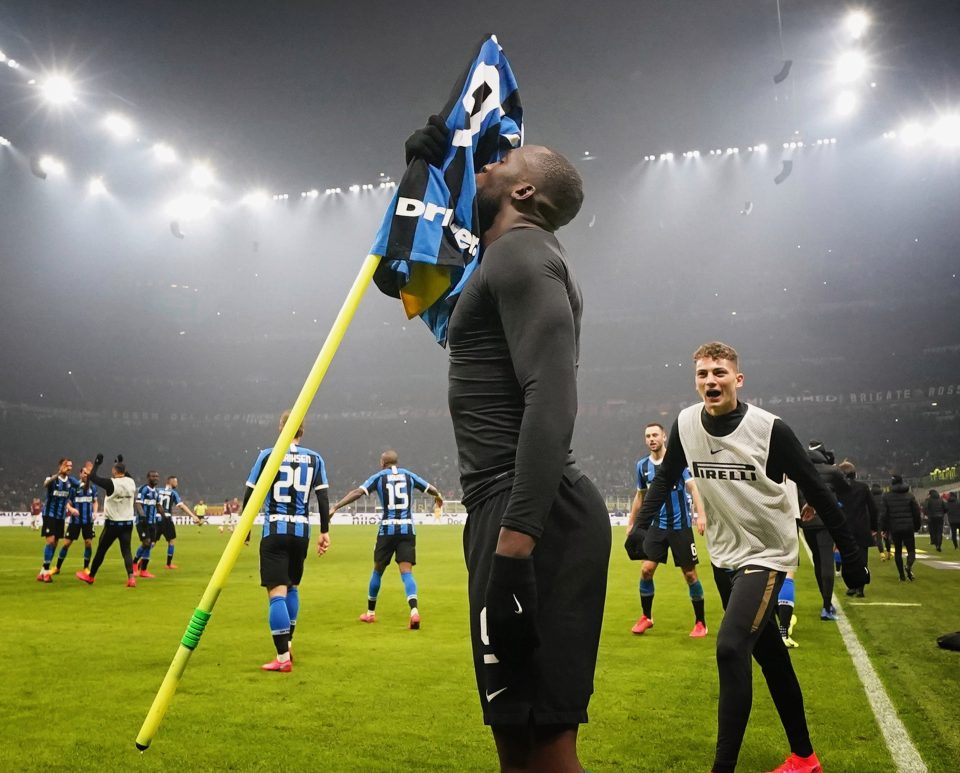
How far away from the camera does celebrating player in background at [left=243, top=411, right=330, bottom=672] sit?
6.89 meters

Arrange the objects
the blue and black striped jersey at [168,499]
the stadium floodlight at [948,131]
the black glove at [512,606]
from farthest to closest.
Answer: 1. the stadium floodlight at [948,131]
2. the blue and black striped jersey at [168,499]
3. the black glove at [512,606]

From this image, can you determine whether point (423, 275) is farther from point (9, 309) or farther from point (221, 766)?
point (9, 309)

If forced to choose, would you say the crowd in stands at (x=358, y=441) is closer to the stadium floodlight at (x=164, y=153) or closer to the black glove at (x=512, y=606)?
the stadium floodlight at (x=164, y=153)

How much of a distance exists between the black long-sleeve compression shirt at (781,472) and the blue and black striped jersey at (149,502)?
12764 mm

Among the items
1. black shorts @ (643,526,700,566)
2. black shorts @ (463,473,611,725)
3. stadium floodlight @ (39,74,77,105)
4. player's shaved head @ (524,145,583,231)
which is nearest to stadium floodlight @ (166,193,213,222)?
stadium floodlight @ (39,74,77,105)

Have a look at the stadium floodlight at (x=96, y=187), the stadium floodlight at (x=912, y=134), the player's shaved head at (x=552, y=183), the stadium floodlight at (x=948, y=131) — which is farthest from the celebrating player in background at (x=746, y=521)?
the stadium floodlight at (x=96, y=187)

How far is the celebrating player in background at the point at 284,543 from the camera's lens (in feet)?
22.6

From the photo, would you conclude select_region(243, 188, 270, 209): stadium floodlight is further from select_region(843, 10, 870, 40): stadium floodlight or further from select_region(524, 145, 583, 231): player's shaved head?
select_region(524, 145, 583, 231): player's shaved head

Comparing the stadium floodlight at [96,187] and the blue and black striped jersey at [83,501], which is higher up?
the stadium floodlight at [96,187]

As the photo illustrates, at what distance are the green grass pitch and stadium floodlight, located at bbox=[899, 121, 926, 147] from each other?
32.9 m

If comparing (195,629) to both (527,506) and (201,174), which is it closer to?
(527,506)

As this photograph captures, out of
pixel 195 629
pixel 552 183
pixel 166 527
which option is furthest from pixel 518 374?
pixel 166 527

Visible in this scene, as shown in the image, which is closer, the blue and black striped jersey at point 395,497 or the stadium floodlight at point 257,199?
the blue and black striped jersey at point 395,497

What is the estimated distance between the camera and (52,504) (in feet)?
46.9
